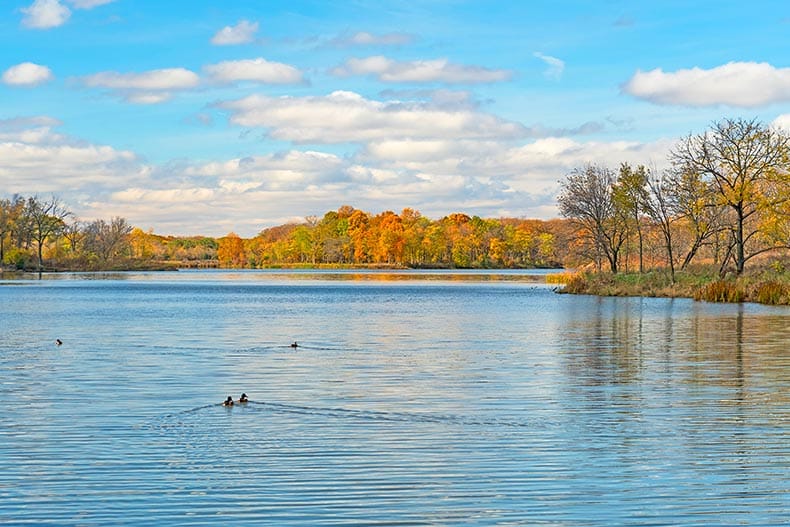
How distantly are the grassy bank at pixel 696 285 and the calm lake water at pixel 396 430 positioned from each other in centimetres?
2024

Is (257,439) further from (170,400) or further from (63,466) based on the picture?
(170,400)

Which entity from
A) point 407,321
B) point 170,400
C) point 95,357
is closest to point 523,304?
point 407,321

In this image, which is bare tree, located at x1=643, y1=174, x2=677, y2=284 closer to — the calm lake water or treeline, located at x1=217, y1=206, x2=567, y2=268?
the calm lake water

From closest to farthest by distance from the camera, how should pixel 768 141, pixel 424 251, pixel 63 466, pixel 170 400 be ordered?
pixel 63 466
pixel 170 400
pixel 768 141
pixel 424 251

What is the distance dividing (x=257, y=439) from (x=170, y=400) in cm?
414

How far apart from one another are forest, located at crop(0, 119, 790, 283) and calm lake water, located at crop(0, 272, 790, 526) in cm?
2929

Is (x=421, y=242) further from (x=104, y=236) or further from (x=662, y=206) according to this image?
(x=662, y=206)

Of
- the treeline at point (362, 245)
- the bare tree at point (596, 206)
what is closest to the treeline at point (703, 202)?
the bare tree at point (596, 206)

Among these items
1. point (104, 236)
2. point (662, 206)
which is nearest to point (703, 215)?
point (662, 206)

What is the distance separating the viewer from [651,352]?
997 inches

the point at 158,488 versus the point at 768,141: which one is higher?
the point at 768,141

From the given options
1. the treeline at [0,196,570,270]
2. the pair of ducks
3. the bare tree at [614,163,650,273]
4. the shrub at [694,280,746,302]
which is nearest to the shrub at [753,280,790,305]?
the shrub at [694,280,746,302]

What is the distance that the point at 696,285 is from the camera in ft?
185

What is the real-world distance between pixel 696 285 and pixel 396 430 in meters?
46.6
